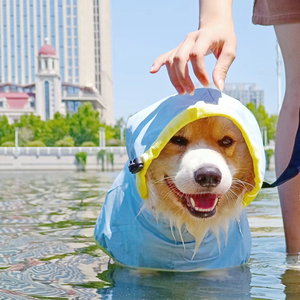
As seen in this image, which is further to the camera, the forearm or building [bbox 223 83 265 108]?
building [bbox 223 83 265 108]

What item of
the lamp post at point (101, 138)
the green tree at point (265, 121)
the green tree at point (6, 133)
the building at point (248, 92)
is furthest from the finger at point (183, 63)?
the building at point (248, 92)

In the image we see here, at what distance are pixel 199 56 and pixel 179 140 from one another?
0.40 meters

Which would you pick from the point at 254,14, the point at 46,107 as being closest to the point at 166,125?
the point at 254,14

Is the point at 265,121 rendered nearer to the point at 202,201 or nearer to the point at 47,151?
the point at 47,151

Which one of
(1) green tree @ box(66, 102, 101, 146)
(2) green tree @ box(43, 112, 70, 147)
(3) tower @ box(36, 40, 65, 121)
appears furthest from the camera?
(3) tower @ box(36, 40, 65, 121)

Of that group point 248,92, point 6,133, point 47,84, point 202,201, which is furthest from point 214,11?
point 248,92

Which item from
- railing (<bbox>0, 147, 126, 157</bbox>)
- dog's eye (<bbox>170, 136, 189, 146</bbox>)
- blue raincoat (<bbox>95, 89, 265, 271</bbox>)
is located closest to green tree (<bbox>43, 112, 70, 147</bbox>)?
railing (<bbox>0, 147, 126, 157</bbox>)

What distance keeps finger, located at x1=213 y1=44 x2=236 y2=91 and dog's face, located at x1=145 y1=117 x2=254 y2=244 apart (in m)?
0.24

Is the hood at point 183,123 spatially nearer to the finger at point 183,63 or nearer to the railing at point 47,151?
the finger at point 183,63

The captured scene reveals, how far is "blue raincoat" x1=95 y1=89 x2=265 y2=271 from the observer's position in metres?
2.06

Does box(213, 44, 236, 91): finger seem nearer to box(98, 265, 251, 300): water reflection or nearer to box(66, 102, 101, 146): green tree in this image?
box(98, 265, 251, 300): water reflection

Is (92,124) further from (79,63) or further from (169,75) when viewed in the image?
(169,75)

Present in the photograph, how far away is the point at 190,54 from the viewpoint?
1.84m

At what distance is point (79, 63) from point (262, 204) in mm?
79932
